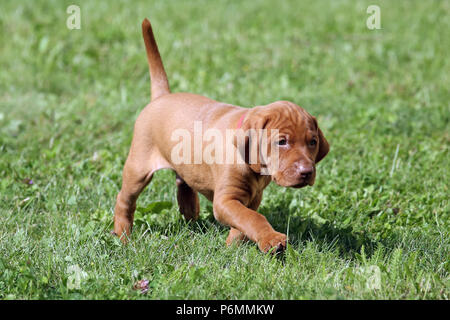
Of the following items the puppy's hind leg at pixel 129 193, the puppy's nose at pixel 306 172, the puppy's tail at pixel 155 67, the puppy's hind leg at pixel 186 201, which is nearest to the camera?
the puppy's nose at pixel 306 172

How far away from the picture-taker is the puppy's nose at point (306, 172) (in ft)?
10.6

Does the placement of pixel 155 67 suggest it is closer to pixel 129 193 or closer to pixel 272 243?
pixel 129 193

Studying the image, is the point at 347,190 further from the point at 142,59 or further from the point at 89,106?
Answer: the point at 142,59

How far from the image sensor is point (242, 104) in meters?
6.76

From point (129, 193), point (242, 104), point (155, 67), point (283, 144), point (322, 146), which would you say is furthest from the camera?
point (242, 104)

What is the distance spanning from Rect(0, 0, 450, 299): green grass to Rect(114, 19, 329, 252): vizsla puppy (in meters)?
0.22

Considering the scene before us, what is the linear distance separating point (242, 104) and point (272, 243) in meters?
3.67

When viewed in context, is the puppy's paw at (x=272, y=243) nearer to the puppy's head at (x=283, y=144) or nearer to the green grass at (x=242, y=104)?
the green grass at (x=242, y=104)

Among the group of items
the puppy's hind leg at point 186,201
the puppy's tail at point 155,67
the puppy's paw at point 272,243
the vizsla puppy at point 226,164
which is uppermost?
the puppy's tail at point 155,67

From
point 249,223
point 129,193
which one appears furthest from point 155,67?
point 249,223

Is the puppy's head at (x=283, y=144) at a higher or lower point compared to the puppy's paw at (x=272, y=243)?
higher

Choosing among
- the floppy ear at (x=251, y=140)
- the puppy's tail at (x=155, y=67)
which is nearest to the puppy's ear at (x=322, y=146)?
the floppy ear at (x=251, y=140)

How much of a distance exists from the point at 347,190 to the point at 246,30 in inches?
186
